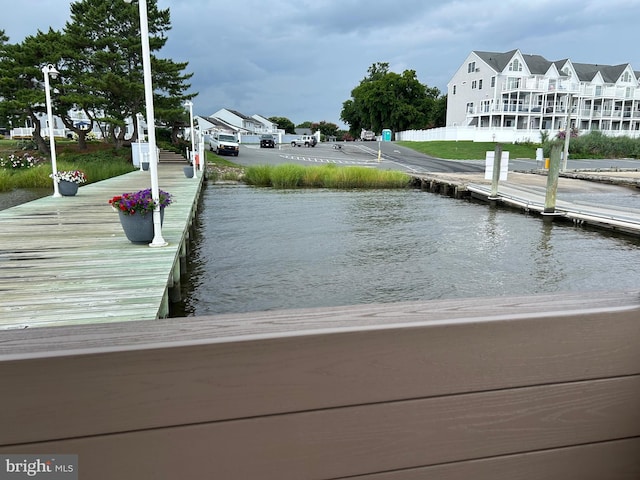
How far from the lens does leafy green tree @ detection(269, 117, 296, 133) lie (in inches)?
3479

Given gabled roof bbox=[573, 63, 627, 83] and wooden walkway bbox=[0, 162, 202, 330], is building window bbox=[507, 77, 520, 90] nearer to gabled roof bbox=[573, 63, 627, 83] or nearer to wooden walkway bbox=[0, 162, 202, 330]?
gabled roof bbox=[573, 63, 627, 83]

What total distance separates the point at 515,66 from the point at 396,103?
16.6m

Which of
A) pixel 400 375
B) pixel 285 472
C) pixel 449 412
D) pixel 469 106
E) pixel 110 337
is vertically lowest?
pixel 285 472

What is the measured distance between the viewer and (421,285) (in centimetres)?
781

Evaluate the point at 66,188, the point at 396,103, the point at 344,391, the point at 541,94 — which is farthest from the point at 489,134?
the point at 344,391

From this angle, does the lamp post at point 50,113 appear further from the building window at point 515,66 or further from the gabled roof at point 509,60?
the building window at point 515,66

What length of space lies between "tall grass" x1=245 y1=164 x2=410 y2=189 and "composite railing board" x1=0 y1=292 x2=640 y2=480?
2179 cm

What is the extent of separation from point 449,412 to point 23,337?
0.98 meters

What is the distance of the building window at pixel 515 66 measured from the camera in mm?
49031

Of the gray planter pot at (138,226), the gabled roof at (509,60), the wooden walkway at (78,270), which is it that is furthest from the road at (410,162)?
the gray planter pot at (138,226)

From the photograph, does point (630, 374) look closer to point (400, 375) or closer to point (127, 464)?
point (400, 375)

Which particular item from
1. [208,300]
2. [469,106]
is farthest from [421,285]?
[469,106]

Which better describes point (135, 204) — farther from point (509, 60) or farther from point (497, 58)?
point (497, 58)

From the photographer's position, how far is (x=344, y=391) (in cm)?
105
